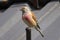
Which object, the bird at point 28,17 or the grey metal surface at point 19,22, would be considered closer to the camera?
the bird at point 28,17

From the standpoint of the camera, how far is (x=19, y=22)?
6.07 metres

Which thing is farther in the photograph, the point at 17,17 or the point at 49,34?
the point at 17,17

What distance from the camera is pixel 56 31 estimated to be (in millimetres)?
5250

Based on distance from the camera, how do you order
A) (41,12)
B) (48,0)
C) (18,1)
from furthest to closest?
1. (18,1)
2. (48,0)
3. (41,12)

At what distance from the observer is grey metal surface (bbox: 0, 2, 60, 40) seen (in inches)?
215

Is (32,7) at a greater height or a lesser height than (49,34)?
lesser

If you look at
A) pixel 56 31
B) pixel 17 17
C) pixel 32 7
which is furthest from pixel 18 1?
pixel 56 31

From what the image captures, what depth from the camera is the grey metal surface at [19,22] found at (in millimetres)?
5463

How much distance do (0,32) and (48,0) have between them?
1.56 m

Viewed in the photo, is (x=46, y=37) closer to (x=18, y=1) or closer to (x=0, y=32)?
(x=0, y=32)

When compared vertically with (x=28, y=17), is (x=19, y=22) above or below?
below

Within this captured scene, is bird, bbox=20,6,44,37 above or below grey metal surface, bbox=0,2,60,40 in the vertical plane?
above

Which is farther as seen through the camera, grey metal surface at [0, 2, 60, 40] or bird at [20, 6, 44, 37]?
grey metal surface at [0, 2, 60, 40]

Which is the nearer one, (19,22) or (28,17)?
(28,17)
